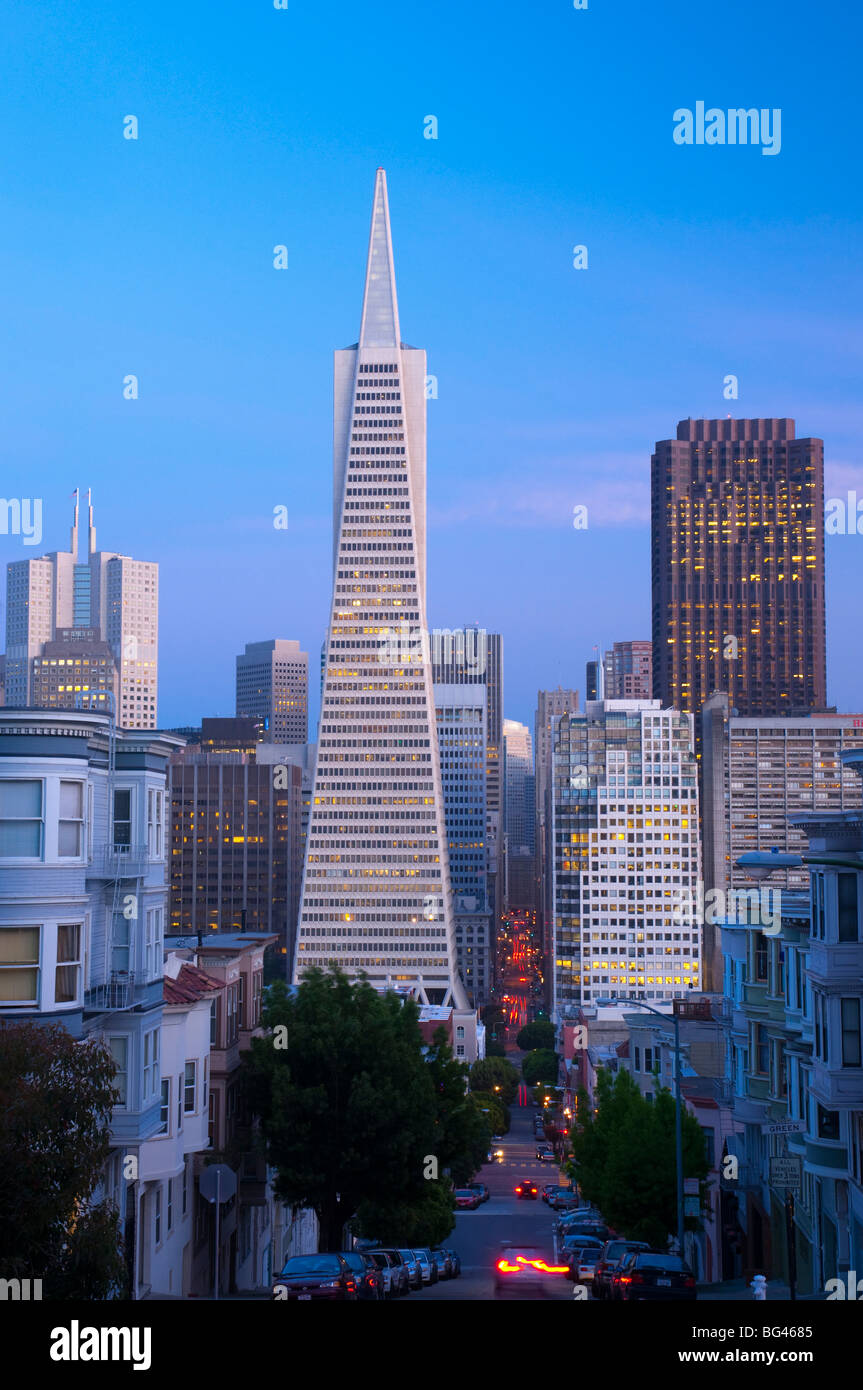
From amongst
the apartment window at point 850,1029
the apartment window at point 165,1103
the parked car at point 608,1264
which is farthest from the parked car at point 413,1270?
the apartment window at point 850,1029

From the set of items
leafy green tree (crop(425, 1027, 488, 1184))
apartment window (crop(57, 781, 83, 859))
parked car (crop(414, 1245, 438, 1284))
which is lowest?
parked car (crop(414, 1245, 438, 1284))

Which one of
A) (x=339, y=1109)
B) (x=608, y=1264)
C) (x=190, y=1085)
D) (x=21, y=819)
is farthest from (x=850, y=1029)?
(x=21, y=819)

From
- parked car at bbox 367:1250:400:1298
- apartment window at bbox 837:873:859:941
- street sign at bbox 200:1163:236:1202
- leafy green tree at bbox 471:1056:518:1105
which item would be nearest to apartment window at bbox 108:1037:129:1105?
street sign at bbox 200:1163:236:1202

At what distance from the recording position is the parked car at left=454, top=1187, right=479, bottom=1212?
253 feet

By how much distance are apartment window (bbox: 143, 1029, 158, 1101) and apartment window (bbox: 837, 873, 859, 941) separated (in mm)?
13810

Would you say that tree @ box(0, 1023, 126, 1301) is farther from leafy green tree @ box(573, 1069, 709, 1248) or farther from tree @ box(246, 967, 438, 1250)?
leafy green tree @ box(573, 1069, 709, 1248)

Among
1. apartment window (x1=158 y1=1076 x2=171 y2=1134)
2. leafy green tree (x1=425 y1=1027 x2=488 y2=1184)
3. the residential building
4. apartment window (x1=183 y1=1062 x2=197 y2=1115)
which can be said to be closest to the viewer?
the residential building

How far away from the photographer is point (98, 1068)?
18.2 m

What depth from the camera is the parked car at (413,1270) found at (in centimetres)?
3459

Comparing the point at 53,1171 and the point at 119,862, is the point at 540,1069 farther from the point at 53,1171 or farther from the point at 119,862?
the point at 53,1171

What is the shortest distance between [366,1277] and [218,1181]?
231 inches
